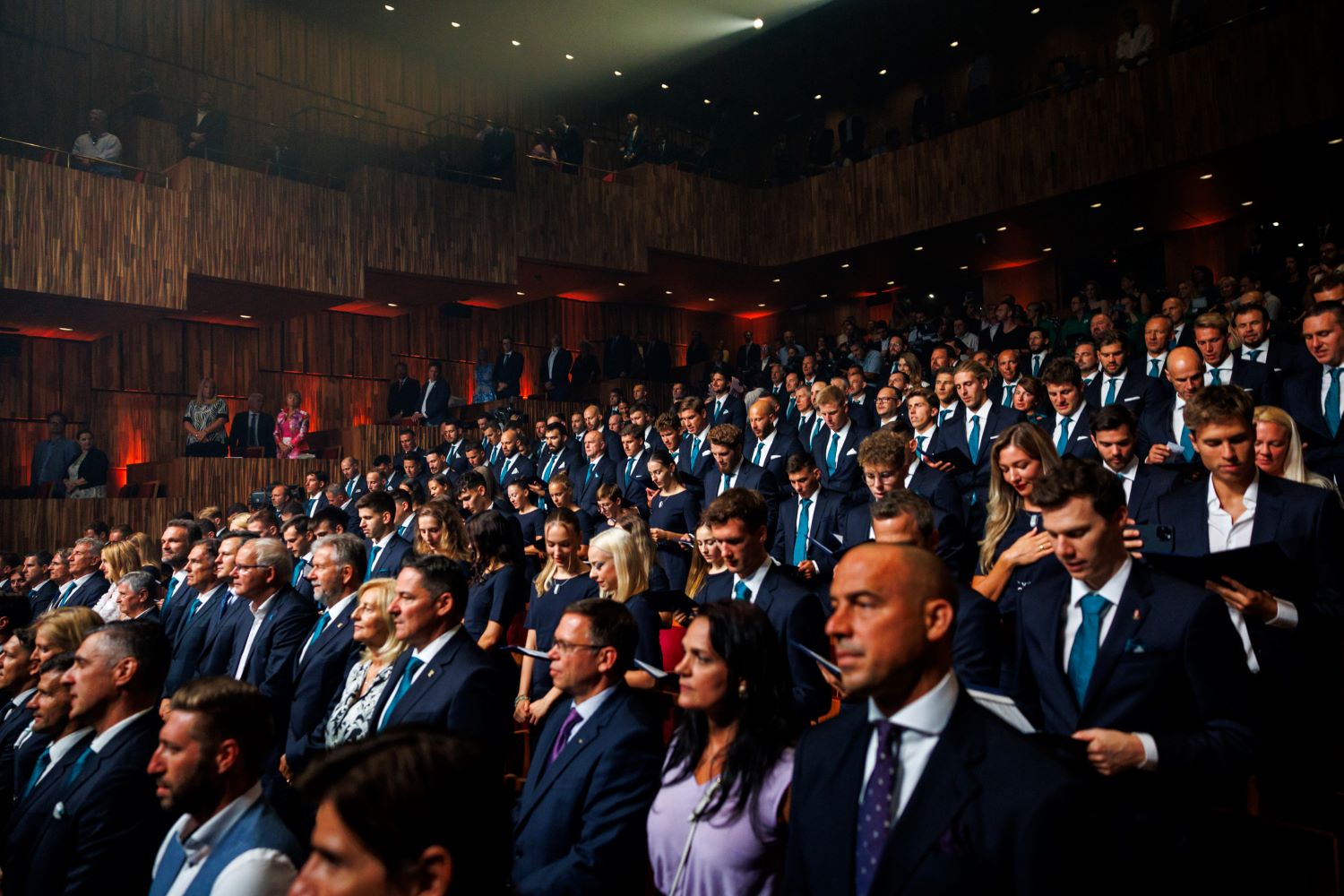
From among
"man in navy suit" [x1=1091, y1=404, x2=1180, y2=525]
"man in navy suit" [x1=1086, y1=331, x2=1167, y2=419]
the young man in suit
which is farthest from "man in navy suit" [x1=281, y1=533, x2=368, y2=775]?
the young man in suit

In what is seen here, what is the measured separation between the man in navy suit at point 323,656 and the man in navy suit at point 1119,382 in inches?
146

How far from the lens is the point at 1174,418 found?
4293 millimetres

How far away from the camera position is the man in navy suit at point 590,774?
1913mm

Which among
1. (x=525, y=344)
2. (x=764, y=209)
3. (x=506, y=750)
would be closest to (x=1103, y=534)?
(x=506, y=750)

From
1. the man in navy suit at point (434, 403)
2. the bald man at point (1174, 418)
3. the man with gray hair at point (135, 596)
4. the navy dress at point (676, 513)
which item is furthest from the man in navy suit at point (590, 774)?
the man in navy suit at point (434, 403)

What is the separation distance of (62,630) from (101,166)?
6.82 meters

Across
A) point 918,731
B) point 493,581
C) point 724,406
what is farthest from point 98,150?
point 918,731

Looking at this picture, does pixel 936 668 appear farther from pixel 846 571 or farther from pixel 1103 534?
pixel 1103 534

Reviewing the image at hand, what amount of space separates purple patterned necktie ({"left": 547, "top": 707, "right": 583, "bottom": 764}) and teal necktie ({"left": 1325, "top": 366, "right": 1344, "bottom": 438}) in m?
3.11

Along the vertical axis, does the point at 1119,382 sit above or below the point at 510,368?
below

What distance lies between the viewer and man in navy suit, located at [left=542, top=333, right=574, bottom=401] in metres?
11.5

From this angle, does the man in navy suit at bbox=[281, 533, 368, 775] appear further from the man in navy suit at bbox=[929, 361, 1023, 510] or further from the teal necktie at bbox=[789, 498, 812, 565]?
the man in navy suit at bbox=[929, 361, 1023, 510]

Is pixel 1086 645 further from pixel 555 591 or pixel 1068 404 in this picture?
pixel 1068 404

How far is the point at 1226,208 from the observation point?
32.9 ft
